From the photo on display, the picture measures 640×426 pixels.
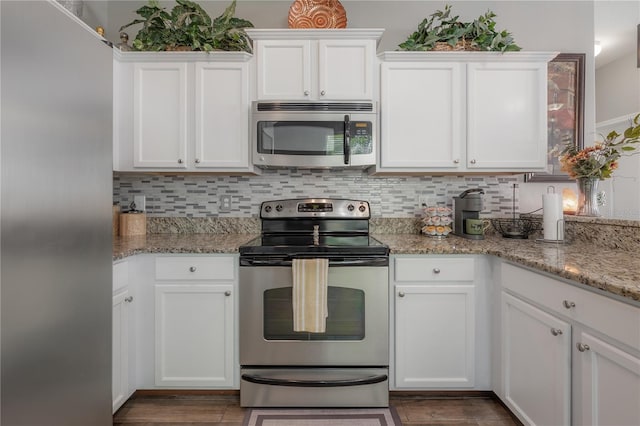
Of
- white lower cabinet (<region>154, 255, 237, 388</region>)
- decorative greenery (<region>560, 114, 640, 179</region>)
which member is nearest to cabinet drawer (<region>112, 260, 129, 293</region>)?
white lower cabinet (<region>154, 255, 237, 388</region>)

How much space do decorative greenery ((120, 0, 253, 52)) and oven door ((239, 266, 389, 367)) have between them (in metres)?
1.44

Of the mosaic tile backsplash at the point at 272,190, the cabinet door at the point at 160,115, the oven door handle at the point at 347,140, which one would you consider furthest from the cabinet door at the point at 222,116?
the oven door handle at the point at 347,140

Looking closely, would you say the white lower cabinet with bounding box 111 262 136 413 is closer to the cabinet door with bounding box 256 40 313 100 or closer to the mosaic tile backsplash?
the mosaic tile backsplash

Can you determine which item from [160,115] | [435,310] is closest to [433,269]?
[435,310]

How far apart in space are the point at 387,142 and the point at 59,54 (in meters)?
1.71

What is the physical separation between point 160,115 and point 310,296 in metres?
1.49

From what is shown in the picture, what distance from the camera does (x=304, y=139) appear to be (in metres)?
2.20

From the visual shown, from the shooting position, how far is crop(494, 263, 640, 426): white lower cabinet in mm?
1058

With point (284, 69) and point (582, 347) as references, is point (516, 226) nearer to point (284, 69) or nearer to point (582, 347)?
point (582, 347)

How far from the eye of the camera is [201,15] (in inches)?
86.6

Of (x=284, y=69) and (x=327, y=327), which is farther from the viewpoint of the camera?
(x=284, y=69)

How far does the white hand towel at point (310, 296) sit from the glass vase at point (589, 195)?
5.30ft

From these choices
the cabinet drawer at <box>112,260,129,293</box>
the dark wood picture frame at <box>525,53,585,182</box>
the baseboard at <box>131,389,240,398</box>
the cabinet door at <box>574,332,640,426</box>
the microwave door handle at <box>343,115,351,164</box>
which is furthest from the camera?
the dark wood picture frame at <box>525,53,585,182</box>

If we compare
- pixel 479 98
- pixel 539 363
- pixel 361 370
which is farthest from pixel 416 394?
pixel 479 98
